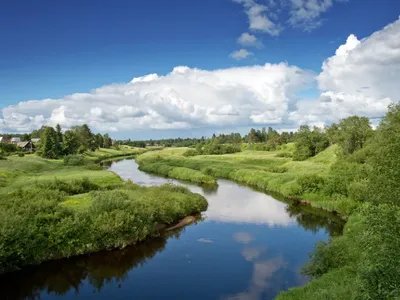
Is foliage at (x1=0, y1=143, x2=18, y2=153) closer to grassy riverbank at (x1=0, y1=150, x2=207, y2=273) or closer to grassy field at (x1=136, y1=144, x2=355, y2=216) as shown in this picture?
grassy field at (x1=136, y1=144, x2=355, y2=216)

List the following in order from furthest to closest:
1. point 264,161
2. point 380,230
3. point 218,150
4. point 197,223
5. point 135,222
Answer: point 218,150, point 264,161, point 197,223, point 135,222, point 380,230

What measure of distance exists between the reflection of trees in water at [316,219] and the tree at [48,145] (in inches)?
3144

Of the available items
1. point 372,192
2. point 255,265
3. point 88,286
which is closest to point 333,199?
point 255,265

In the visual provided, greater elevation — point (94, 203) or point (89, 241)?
point (94, 203)

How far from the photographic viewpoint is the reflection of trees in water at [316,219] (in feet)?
132

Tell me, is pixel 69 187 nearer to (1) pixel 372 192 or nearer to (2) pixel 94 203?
(2) pixel 94 203

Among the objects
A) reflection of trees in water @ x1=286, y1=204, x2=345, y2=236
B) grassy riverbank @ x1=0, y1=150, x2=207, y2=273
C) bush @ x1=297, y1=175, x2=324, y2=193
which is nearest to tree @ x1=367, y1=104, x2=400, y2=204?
reflection of trees in water @ x1=286, y1=204, x2=345, y2=236

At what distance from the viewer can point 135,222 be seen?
3284cm

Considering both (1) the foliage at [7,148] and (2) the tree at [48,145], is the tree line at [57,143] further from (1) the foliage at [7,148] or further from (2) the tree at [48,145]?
(1) the foliage at [7,148]

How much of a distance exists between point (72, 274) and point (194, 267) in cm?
1000

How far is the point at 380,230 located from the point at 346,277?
6610mm

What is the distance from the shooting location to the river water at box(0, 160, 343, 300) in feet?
80.7

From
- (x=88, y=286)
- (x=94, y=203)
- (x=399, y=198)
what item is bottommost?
(x=88, y=286)

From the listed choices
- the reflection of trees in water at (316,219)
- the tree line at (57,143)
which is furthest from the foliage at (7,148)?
the reflection of trees in water at (316,219)
